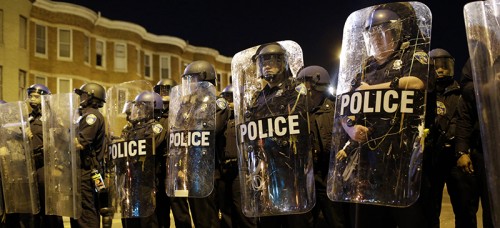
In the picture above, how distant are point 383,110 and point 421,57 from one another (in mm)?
463

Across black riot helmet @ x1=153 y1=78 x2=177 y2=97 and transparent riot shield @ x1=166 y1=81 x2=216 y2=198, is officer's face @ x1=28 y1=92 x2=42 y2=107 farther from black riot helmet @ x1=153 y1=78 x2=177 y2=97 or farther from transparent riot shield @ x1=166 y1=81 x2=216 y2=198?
transparent riot shield @ x1=166 y1=81 x2=216 y2=198

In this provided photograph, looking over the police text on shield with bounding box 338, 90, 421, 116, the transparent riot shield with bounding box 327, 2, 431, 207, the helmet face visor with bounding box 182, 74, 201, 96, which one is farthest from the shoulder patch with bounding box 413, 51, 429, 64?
the helmet face visor with bounding box 182, 74, 201, 96

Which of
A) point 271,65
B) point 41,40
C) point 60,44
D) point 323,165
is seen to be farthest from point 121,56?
point 271,65

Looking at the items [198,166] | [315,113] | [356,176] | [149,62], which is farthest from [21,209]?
[149,62]

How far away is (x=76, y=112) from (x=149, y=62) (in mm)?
31874

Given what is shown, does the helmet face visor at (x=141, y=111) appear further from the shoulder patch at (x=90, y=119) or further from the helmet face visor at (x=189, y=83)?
the shoulder patch at (x=90, y=119)

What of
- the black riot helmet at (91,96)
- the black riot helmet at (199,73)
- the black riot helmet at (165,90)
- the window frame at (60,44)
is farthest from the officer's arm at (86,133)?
the window frame at (60,44)

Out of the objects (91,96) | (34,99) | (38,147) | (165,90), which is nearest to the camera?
(38,147)

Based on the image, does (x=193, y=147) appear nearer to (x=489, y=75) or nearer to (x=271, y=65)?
(x=271, y=65)

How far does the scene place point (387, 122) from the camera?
3.92 meters

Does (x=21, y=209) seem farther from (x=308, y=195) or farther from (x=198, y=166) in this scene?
(x=308, y=195)

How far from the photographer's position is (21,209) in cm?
755

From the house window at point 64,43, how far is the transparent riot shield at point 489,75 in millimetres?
29277

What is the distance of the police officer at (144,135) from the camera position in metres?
6.64
